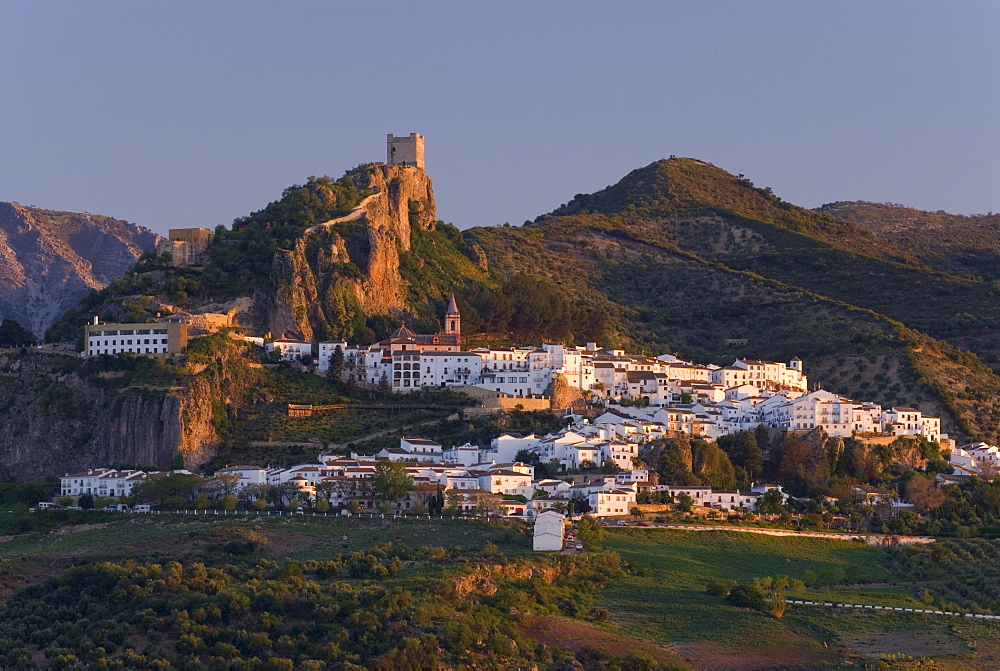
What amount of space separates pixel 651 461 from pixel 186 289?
89.4ft

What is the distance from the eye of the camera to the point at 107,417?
82688 mm

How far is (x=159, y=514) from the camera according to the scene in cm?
7406

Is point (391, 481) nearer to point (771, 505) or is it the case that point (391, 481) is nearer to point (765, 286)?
point (771, 505)

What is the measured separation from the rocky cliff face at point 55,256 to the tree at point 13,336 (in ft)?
143

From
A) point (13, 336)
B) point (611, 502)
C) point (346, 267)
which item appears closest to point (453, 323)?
point (346, 267)

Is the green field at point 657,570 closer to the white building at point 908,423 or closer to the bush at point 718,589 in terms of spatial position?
the bush at point 718,589

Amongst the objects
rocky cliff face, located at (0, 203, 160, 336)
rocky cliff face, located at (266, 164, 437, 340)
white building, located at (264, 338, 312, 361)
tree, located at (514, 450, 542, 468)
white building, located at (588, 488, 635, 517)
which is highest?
rocky cliff face, located at (0, 203, 160, 336)

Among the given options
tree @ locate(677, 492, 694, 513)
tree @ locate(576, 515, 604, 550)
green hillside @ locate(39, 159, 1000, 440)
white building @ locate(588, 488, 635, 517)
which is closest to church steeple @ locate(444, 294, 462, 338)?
green hillside @ locate(39, 159, 1000, 440)

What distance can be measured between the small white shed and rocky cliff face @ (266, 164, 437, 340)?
27264 mm

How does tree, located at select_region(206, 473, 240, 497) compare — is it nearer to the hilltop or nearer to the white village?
the white village

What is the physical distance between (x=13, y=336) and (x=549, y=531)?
35320 millimetres

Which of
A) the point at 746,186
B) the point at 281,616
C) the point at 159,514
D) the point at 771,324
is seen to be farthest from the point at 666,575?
the point at 746,186

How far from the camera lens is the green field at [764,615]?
191 feet

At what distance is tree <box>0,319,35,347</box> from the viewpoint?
91438 mm
